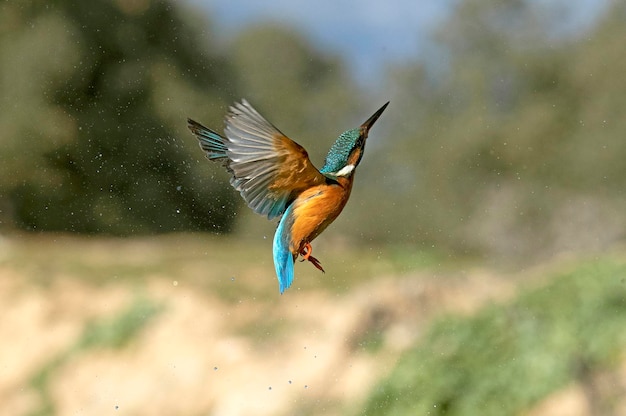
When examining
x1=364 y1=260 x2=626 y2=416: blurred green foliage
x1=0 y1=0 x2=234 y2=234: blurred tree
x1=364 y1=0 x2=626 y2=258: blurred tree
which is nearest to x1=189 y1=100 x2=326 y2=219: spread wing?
x1=364 y1=260 x2=626 y2=416: blurred green foliage

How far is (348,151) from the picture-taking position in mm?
1462

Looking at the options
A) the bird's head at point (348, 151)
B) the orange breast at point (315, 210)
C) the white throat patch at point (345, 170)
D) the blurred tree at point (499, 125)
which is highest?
the blurred tree at point (499, 125)

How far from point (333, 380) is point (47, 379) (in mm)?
3888

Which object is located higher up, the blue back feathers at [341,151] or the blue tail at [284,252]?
the blue back feathers at [341,151]

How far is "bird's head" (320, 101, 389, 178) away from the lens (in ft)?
4.64

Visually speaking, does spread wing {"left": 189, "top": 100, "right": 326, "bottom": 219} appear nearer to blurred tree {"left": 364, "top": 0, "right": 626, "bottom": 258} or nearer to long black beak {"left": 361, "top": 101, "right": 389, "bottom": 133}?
long black beak {"left": 361, "top": 101, "right": 389, "bottom": 133}

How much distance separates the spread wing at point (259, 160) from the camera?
1319 mm

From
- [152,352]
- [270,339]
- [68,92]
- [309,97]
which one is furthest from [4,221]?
[270,339]

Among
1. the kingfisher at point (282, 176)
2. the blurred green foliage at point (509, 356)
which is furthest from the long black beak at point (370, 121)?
the blurred green foliage at point (509, 356)

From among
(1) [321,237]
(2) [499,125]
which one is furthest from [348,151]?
(2) [499,125]

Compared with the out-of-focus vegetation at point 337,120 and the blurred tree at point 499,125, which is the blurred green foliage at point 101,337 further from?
the blurred tree at point 499,125

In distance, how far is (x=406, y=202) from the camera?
15.3 metres

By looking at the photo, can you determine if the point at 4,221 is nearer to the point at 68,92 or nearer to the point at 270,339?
the point at 68,92

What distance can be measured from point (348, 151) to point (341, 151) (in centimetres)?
3
